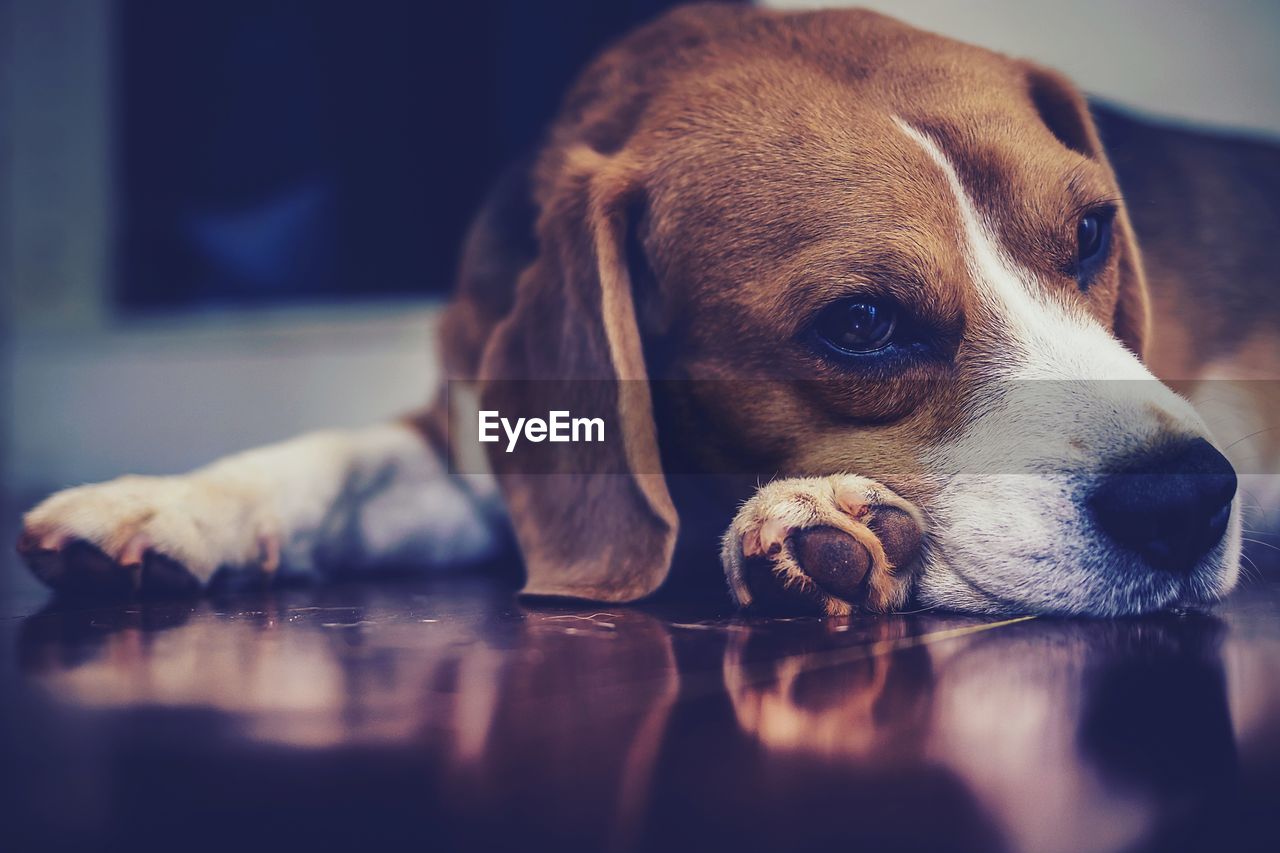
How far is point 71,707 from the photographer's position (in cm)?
95

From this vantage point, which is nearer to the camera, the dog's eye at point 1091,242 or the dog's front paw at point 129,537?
the dog's front paw at point 129,537

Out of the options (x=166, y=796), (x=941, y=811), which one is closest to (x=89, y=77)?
(x=166, y=796)

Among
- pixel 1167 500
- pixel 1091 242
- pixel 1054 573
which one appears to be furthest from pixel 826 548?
pixel 1091 242

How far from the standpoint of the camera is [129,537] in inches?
58.1

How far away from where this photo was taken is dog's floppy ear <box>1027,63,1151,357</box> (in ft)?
5.66

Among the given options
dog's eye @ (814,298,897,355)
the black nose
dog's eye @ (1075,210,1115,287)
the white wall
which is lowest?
the black nose

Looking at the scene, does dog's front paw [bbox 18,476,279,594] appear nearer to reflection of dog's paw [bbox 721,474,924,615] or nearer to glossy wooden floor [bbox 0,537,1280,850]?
glossy wooden floor [bbox 0,537,1280,850]

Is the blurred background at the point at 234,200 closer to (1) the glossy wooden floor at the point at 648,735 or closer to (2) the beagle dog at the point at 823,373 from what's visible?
(2) the beagle dog at the point at 823,373

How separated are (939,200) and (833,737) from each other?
90 centimetres

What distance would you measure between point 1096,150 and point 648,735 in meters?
1.39

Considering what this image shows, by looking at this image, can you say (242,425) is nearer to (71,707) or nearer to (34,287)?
(34,287)

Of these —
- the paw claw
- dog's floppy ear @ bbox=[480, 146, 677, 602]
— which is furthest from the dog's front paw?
dog's floppy ear @ bbox=[480, 146, 677, 602]

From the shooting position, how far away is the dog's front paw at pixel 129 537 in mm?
1460

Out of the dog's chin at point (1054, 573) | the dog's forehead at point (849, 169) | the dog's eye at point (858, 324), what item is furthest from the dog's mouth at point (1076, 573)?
the dog's forehead at point (849, 169)
